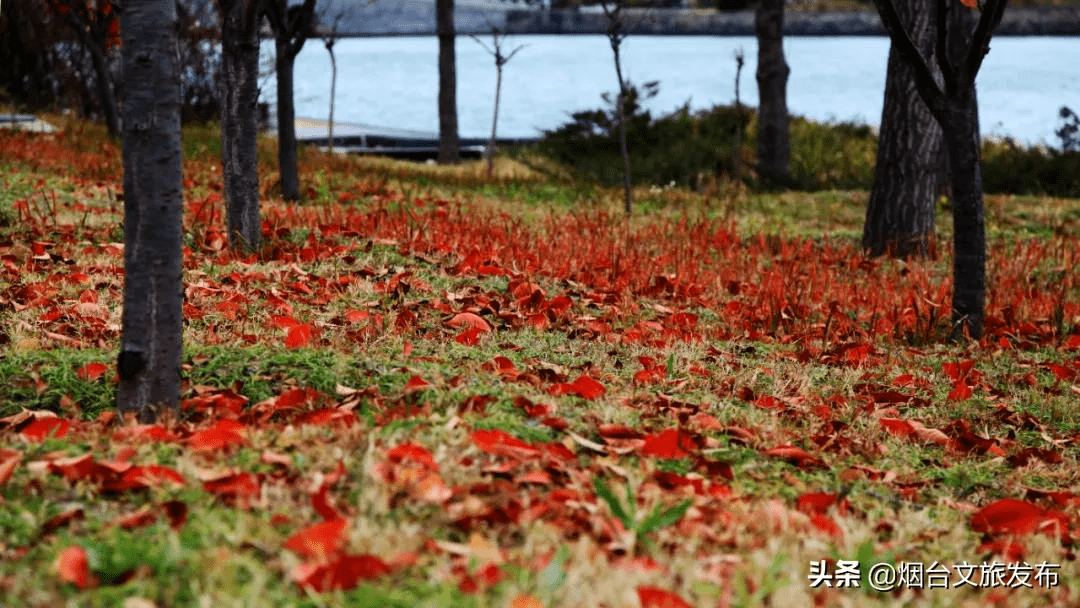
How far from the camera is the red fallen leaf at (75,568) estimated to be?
2.06 meters

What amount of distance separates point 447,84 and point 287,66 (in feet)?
28.9

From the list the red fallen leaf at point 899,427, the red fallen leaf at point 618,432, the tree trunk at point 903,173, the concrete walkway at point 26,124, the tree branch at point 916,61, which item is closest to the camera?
the red fallen leaf at point 618,432

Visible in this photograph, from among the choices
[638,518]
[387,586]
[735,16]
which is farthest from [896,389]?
[735,16]

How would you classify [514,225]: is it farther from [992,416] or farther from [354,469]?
[354,469]

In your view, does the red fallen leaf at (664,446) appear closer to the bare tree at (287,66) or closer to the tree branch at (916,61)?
the tree branch at (916,61)

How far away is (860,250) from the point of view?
30.9 ft

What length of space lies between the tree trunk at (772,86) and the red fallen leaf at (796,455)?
1189 centimetres

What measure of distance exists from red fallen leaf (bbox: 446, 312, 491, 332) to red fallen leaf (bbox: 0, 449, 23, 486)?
2.40 meters

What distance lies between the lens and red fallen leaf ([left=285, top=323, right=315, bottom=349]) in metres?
4.23

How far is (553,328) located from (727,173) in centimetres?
1035

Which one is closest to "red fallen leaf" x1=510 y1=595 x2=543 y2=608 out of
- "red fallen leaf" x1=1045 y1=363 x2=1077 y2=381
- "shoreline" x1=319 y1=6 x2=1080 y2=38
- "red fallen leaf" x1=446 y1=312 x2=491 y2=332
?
"red fallen leaf" x1=446 y1=312 x2=491 y2=332

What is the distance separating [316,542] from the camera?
85.7 inches

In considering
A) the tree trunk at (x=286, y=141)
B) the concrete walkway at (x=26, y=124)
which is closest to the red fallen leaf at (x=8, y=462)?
the tree trunk at (x=286, y=141)

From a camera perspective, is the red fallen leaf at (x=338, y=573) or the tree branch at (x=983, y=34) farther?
the tree branch at (x=983, y=34)
